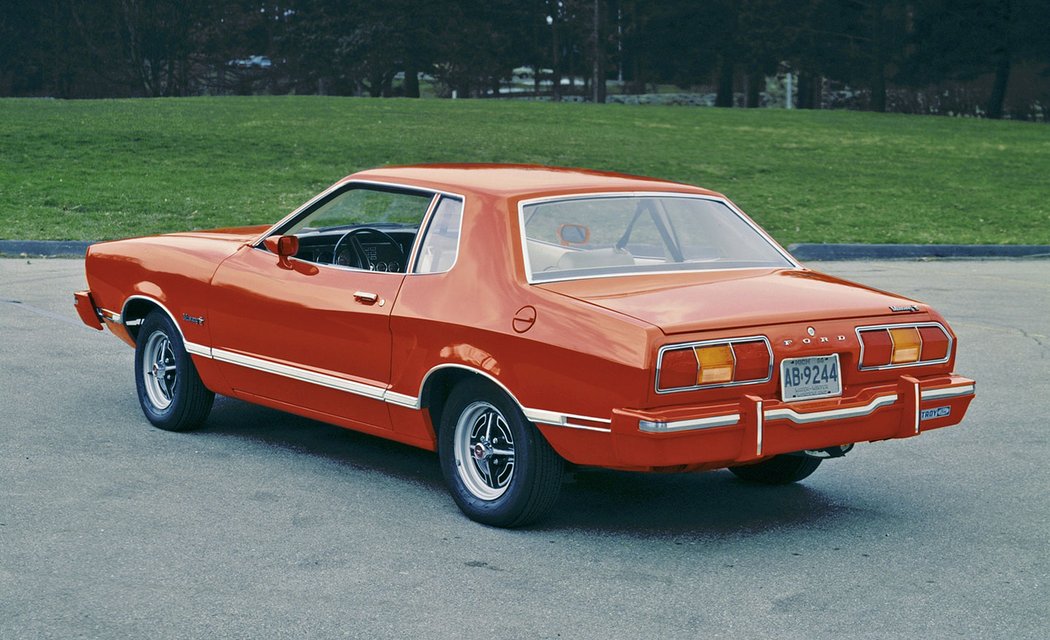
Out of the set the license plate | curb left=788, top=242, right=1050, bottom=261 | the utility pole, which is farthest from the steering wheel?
the utility pole

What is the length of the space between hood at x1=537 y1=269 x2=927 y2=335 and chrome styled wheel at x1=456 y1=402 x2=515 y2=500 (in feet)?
1.89

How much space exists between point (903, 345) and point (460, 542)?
1.89m

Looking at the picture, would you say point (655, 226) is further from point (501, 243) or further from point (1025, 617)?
point (1025, 617)

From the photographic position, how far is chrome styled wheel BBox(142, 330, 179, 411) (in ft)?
24.2

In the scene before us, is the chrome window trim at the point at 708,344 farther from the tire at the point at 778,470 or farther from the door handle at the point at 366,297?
the door handle at the point at 366,297

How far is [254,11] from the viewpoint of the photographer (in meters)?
67.8

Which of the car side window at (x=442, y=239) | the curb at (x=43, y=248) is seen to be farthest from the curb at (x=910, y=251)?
the car side window at (x=442, y=239)

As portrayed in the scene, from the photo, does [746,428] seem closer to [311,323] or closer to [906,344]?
[906,344]

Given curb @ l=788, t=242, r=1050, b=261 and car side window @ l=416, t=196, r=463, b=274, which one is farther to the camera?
curb @ l=788, t=242, r=1050, b=261

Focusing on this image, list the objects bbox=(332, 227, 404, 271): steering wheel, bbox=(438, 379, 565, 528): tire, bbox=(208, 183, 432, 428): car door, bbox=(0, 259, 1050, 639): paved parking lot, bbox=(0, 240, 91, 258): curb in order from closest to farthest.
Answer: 1. bbox=(0, 259, 1050, 639): paved parking lot
2. bbox=(438, 379, 565, 528): tire
3. bbox=(208, 183, 432, 428): car door
4. bbox=(332, 227, 404, 271): steering wheel
5. bbox=(0, 240, 91, 258): curb

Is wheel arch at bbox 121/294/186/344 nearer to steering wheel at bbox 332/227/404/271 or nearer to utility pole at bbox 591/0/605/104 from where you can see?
steering wheel at bbox 332/227/404/271

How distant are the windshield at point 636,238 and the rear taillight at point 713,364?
0.81 metres

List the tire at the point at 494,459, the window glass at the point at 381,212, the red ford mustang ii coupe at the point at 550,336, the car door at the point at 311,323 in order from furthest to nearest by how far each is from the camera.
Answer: the window glass at the point at 381,212 → the car door at the point at 311,323 → the tire at the point at 494,459 → the red ford mustang ii coupe at the point at 550,336

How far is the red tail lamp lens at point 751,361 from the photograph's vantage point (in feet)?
16.9
